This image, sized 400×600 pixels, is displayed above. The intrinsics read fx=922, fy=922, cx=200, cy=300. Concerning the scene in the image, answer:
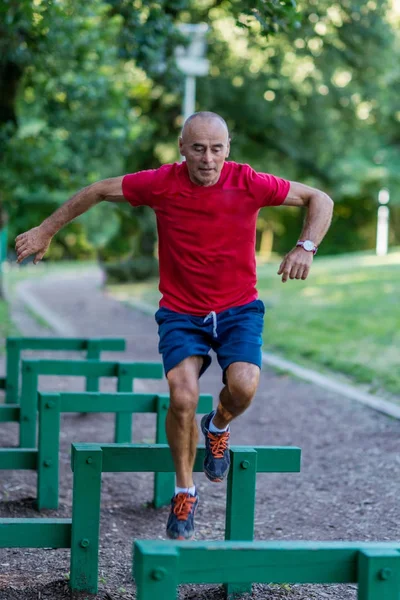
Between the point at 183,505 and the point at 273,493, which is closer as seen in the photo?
the point at 183,505

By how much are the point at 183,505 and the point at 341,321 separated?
34.9 ft

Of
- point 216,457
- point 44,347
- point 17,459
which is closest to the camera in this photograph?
point 216,457

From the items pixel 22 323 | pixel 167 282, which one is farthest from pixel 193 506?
pixel 22 323

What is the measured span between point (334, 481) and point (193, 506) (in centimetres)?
262

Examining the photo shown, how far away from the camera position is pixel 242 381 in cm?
405

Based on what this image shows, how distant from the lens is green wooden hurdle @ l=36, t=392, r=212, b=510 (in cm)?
551

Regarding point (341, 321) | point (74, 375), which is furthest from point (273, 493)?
point (341, 321)

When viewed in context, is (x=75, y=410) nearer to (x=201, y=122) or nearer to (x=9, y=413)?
(x=9, y=413)

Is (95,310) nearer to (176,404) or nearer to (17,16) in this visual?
(17,16)

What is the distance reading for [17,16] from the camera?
7445mm

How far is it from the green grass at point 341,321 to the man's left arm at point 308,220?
17.6 feet

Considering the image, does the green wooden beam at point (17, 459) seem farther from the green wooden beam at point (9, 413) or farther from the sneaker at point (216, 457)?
the sneaker at point (216, 457)

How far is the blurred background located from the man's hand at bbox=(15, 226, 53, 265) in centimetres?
217

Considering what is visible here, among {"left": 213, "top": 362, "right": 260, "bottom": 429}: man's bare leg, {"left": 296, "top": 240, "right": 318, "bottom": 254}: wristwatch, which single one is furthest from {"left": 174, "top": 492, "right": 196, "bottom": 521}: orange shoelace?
{"left": 296, "top": 240, "right": 318, "bottom": 254}: wristwatch
